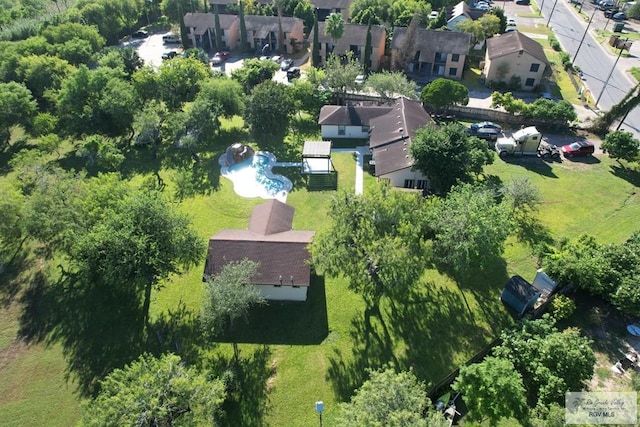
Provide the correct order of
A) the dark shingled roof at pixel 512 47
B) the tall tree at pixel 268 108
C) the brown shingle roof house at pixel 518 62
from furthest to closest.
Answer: the dark shingled roof at pixel 512 47 < the brown shingle roof house at pixel 518 62 < the tall tree at pixel 268 108

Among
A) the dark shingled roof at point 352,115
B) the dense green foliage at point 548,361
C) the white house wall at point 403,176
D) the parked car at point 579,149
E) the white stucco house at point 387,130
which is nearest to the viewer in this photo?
the dense green foliage at point 548,361

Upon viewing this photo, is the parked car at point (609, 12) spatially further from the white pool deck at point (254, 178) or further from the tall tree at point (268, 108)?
the tall tree at point (268, 108)

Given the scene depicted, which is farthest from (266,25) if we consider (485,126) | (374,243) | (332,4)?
(374,243)

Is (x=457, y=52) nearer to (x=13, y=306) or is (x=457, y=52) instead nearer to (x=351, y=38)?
(x=351, y=38)

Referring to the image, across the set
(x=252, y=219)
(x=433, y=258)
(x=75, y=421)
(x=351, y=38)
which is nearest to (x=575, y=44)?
(x=351, y=38)

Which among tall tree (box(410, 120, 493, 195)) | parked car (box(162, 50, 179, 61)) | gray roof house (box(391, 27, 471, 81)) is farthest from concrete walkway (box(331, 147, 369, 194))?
parked car (box(162, 50, 179, 61))

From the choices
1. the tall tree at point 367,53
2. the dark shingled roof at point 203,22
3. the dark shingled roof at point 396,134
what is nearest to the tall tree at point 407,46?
the tall tree at point 367,53

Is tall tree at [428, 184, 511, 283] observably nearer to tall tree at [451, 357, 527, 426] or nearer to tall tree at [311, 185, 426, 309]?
tall tree at [311, 185, 426, 309]
